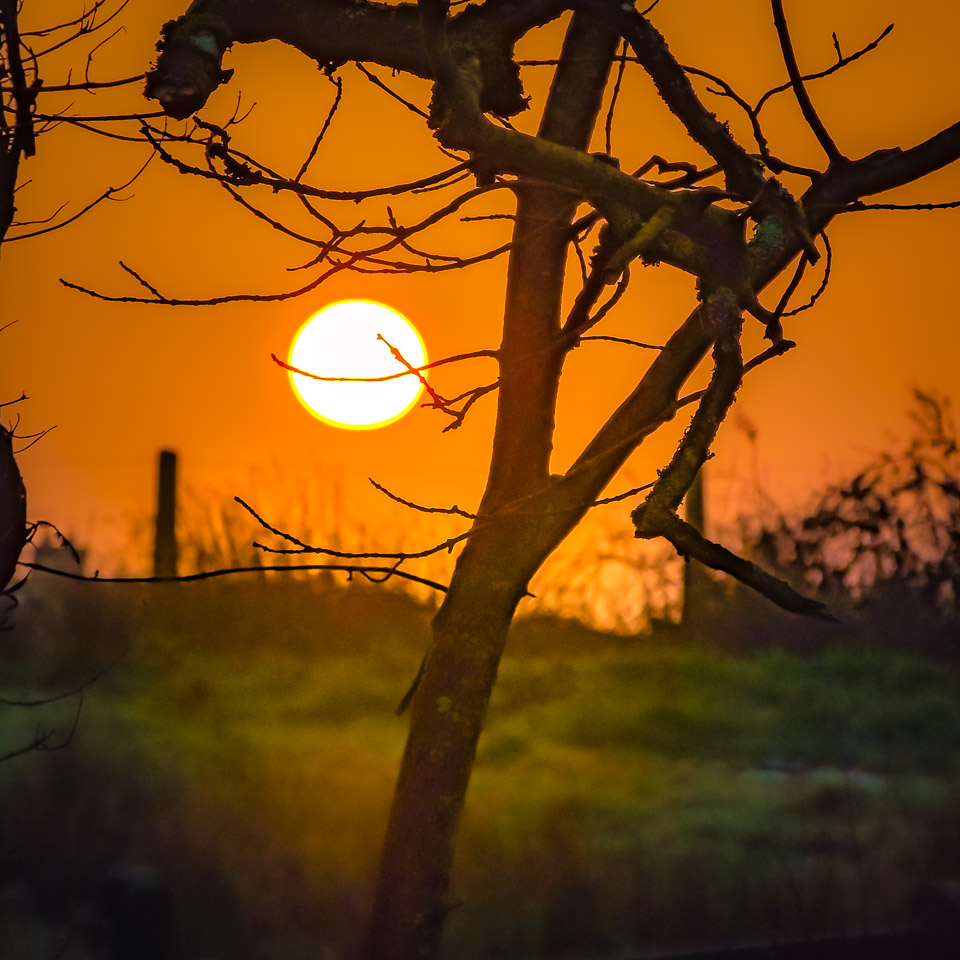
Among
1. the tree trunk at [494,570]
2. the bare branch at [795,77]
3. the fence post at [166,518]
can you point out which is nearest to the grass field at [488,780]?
the fence post at [166,518]

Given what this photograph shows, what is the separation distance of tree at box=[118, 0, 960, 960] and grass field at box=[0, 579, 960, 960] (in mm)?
4595

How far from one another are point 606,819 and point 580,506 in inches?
224

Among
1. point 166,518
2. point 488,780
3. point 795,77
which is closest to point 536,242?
point 795,77

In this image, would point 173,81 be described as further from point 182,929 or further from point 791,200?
point 182,929

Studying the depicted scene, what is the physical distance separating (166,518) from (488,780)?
5.38 m

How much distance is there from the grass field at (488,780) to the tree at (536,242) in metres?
4.60

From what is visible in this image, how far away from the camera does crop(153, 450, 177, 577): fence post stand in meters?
11.9

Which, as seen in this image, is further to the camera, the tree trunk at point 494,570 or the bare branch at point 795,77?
the tree trunk at point 494,570

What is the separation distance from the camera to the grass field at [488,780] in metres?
7.65

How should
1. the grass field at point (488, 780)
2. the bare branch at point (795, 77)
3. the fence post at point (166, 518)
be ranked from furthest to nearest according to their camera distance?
the fence post at point (166, 518) → the grass field at point (488, 780) → the bare branch at point (795, 77)

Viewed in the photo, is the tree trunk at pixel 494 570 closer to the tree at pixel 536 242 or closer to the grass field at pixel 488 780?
the tree at pixel 536 242

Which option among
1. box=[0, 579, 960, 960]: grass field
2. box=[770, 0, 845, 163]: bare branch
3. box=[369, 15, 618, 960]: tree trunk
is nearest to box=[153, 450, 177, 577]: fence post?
box=[0, 579, 960, 960]: grass field

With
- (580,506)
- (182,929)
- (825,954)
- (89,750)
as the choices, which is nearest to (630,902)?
(825,954)

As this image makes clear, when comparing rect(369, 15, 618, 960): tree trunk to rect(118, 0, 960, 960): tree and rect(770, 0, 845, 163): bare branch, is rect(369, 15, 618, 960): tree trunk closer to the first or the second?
rect(118, 0, 960, 960): tree
